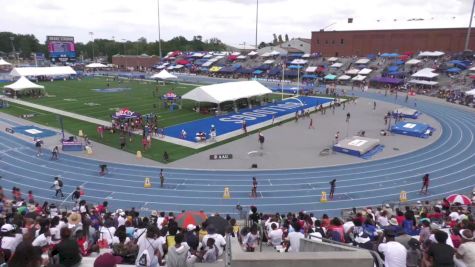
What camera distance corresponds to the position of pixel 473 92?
47656mm

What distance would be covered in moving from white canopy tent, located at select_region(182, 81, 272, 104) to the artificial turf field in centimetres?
202

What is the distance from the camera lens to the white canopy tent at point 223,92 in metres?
40.4

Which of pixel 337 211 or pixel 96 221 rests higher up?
pixel 96 221

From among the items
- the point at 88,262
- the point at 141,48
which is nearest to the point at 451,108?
the point at 88,262

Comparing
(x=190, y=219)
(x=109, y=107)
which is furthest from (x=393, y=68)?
(x=190, y=219)

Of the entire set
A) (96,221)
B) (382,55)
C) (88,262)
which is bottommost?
(96,221)

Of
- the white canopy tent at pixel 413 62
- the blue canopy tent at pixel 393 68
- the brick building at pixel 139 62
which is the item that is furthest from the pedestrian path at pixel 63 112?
the brick building at pixel 139 62

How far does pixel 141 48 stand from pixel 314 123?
11682 centimetres

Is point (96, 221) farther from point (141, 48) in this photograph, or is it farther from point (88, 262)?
point (141, 48)

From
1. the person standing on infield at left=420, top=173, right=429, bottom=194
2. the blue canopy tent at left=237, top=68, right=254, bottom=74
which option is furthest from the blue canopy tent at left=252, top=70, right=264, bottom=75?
the person standing on infield at left=420, top=173, right=429, bottom=194

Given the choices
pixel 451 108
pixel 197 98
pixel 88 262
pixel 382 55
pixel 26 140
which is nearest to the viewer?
pixel 88 262

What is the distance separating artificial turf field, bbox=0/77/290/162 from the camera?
28.7 meters

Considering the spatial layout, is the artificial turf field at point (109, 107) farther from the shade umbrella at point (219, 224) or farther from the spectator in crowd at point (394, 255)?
the spectator in crowd at point (394, 255)

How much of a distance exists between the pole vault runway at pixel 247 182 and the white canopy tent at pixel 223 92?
17513 mm
